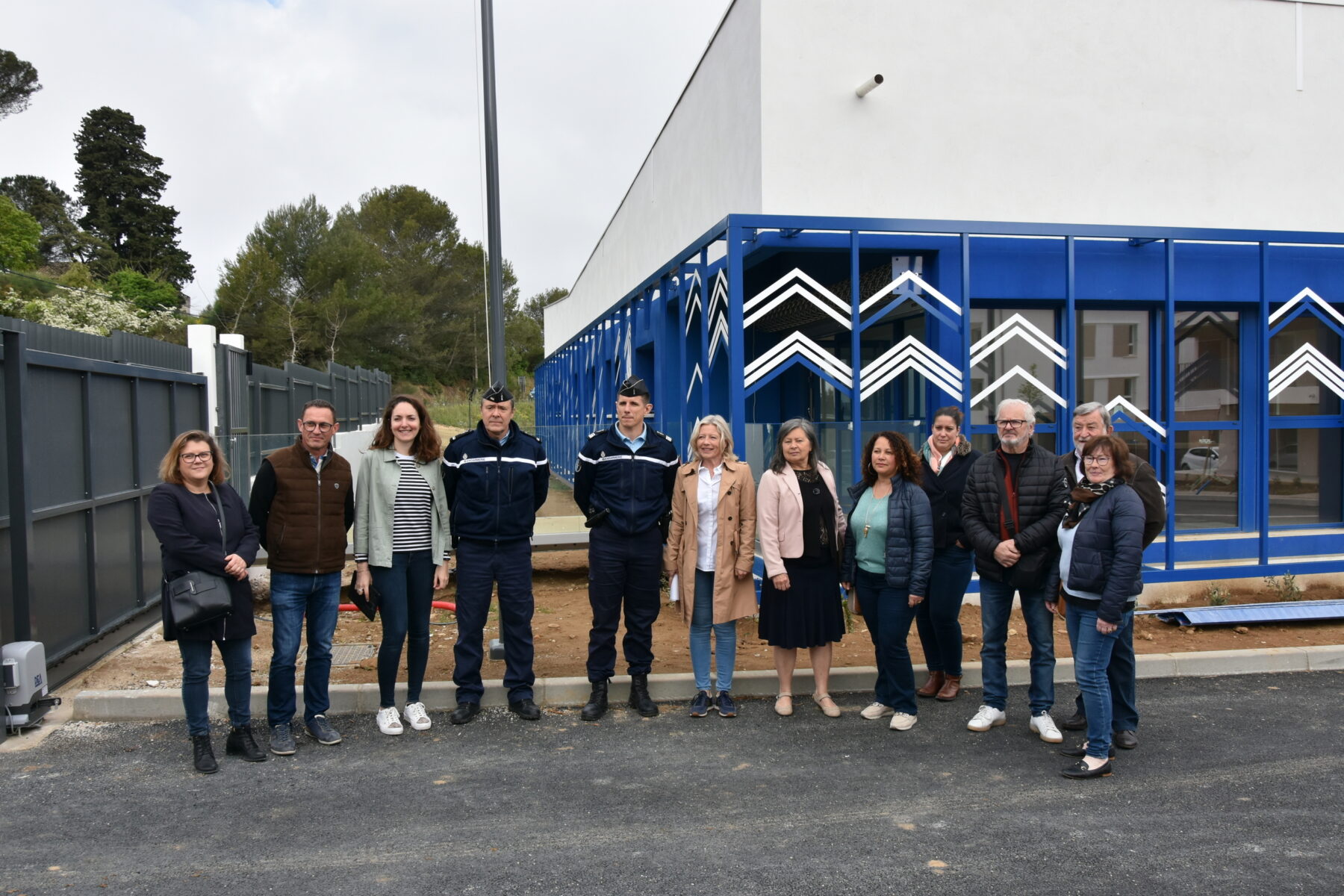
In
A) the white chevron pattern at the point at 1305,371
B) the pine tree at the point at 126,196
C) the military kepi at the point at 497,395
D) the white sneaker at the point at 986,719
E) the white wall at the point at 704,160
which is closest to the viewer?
the white sneaker at the point at 986,719

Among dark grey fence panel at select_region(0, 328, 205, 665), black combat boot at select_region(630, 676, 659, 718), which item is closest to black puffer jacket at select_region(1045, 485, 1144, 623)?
black combat boot at select_region(630, 676, 659, 718)

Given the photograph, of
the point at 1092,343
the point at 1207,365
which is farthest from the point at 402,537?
the point at 1207,365

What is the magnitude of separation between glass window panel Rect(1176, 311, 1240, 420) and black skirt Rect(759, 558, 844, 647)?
18.6ft

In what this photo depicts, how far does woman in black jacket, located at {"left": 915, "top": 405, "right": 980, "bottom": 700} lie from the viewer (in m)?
5.72

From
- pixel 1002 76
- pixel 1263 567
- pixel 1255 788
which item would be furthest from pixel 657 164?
pixel 1255 788

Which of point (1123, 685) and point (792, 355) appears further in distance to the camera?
point (792, 355)

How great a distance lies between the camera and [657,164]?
16359mm

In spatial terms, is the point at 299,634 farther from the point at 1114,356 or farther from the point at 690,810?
the point at 1114,356

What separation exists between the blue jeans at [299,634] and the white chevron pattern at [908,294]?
16.1ft

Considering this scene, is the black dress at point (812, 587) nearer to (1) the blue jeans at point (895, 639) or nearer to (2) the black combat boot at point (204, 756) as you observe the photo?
(1) the blue jeans at point (895, 639)

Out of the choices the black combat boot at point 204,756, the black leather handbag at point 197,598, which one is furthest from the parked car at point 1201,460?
the black combat boot at point 204,756

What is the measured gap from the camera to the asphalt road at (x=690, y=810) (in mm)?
3760

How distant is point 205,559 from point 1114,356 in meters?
8.22

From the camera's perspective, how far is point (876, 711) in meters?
5.77
